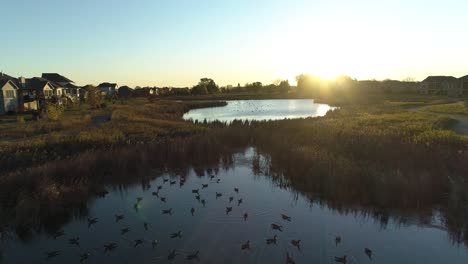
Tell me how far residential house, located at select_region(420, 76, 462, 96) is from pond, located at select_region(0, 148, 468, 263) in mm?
98109

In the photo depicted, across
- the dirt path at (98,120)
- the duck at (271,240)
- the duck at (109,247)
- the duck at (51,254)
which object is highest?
the dirt path at (98,120)

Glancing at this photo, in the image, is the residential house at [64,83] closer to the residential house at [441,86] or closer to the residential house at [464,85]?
the residential house at [441,86]

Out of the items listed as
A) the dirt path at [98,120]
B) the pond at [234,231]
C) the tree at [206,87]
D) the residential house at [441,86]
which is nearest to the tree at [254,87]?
the tree at [206,87]

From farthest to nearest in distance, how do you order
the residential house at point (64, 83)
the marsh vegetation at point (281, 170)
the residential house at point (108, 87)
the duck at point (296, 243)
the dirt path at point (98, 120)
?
the residential house at point (108, 87)
the residential house at point (64, 83)
the dirt path at point (98, 120)
the marsh vegetation at point (281, 170)
the duck at point (296, 243)

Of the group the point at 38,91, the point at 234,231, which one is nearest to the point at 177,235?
the point at 234,231

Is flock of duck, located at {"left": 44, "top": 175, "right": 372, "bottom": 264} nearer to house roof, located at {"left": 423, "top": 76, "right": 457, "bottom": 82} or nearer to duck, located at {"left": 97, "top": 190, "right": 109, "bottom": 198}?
duck, located at {"left": 97, "top": 190, "right": 109, "bottom": 198}

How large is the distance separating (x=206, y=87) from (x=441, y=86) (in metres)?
98.0

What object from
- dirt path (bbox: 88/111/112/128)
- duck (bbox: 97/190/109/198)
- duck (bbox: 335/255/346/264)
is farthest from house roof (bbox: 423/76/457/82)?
duck (bbox: 97/190/109/198)

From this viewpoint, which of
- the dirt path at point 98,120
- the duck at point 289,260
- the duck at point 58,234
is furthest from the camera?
the dirt path at point 98,120

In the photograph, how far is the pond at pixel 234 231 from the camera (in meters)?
9.48

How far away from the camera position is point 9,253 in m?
10.0

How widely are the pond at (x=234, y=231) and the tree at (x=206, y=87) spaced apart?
13997cm

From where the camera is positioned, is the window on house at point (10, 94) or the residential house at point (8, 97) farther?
the window on house at point (10, 94)

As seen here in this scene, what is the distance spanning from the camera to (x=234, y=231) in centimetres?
1093
